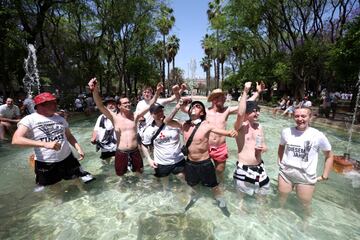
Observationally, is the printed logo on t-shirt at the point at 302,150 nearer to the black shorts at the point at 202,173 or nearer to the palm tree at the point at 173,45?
the black shorts at the point at 202,173

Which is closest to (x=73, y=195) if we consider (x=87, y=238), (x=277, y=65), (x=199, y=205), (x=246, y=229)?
(x=87, y=238)

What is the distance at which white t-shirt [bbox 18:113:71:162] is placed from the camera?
4305mm

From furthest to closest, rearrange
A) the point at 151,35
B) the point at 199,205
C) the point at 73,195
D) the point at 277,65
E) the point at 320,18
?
1. the point at 151,35
2. the point at 277,65
3. the point at 320,18
4. the point at 73,195
5. the point at 199,205

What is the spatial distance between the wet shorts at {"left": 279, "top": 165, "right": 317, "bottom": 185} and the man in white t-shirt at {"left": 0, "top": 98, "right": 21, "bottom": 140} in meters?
10.1

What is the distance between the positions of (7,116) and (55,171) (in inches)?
302

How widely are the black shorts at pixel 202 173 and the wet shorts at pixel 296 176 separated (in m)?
1.06

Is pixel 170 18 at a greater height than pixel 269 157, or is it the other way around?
pixel 170 18

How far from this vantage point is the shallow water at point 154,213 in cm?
447

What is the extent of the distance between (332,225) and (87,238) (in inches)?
153

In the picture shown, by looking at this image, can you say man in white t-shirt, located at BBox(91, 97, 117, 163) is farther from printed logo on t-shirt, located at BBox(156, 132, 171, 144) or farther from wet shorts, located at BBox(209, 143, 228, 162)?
wet shorts, located at BBox(209, 143, 228, 162)

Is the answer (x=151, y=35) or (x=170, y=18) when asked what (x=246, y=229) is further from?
(x=170, y=18)

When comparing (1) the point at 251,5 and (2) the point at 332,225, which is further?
(1) the point at 251,5

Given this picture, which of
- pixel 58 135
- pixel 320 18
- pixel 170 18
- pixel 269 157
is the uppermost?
pixel 170 18

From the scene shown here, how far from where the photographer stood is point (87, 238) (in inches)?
171
